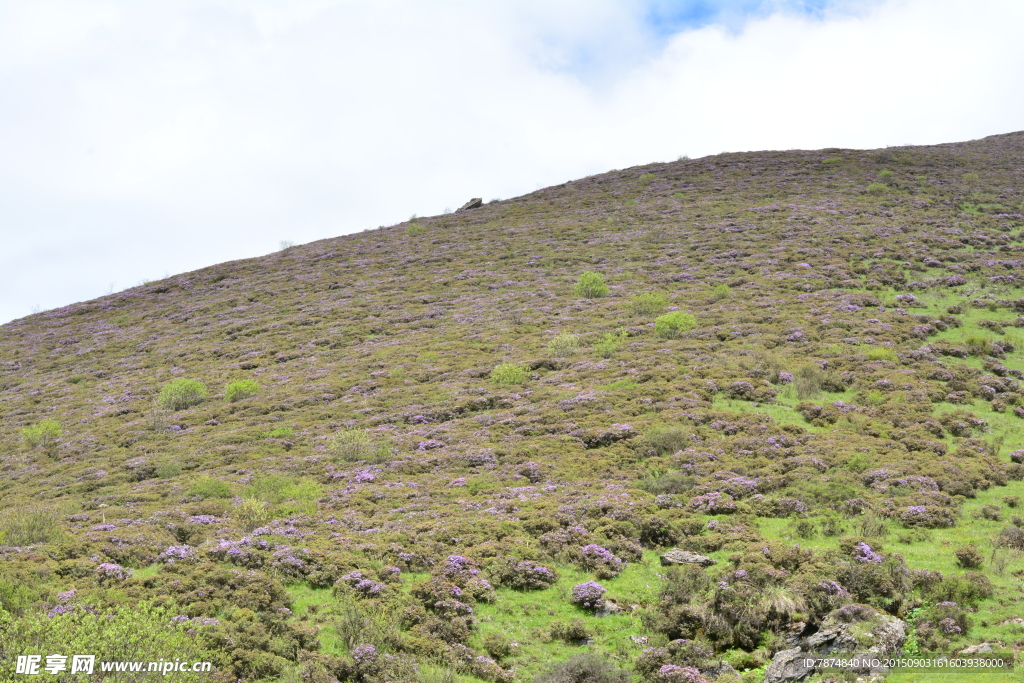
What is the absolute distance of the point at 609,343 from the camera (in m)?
33.4

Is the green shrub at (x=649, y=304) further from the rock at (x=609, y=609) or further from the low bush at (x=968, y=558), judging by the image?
the rock at (x=609, y=609)

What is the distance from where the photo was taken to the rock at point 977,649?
36.3 feet

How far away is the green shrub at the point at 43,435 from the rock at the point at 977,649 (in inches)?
1337

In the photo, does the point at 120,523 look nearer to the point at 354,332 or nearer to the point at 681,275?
the point at 354,332

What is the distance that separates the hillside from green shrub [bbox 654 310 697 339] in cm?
24

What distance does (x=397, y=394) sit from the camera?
30766 mm

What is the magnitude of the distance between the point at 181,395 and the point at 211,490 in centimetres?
1420

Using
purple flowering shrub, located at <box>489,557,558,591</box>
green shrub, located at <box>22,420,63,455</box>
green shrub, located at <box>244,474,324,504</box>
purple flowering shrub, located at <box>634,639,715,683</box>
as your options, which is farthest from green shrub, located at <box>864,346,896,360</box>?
green shrub, located at <box>22,420,63,455</box>

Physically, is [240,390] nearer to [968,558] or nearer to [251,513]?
[251,513]

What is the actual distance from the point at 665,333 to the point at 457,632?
23.8 meters

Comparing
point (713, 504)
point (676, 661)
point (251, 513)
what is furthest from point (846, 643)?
point (251, 513)

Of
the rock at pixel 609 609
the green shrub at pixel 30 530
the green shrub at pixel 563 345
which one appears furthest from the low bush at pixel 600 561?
the green shrub at pixel 563 345

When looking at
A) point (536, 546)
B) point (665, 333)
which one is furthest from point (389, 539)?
point (665, 333)

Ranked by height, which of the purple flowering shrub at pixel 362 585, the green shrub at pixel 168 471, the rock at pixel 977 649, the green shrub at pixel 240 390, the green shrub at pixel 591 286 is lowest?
the rock at pixel 977 649
